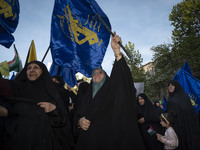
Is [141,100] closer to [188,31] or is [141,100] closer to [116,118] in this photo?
[116,118]

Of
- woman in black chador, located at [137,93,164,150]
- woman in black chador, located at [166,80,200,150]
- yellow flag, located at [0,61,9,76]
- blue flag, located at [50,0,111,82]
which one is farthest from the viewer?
yellow flag, located at [0,61,9,76]

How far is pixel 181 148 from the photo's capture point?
12.0 ft

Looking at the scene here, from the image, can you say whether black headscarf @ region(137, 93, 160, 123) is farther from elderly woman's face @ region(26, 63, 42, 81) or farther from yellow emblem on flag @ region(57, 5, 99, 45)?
elderly woman's face @ region(26, 63, 42, 81)

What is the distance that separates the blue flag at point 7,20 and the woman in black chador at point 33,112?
102 cm

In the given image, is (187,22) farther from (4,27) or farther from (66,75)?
(4,27)

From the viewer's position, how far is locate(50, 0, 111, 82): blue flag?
3.22 metres

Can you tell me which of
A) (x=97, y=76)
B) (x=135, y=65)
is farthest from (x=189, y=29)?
(x=97, y=76)

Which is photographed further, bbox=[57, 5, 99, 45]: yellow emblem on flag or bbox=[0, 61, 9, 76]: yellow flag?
bbox=[0, 61, 9, 76]: yellow flag

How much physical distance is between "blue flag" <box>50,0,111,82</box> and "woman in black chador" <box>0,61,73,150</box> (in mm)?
871

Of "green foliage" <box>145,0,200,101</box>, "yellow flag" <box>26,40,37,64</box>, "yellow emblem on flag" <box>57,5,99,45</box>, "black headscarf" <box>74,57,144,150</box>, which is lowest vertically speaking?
"black headscarf" <box>74,57,144,150</box>

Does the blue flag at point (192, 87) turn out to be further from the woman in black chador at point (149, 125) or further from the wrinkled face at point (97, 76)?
the wrinkled face at point (97, 76)

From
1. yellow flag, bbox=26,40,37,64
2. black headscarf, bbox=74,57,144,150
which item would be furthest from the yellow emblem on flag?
black headscarf, bbox=74,57,144,150

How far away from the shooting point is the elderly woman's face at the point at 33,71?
2289mm

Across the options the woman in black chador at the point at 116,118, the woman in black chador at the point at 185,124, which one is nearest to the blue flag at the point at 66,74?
the woman in black chador at the point at 116,118
